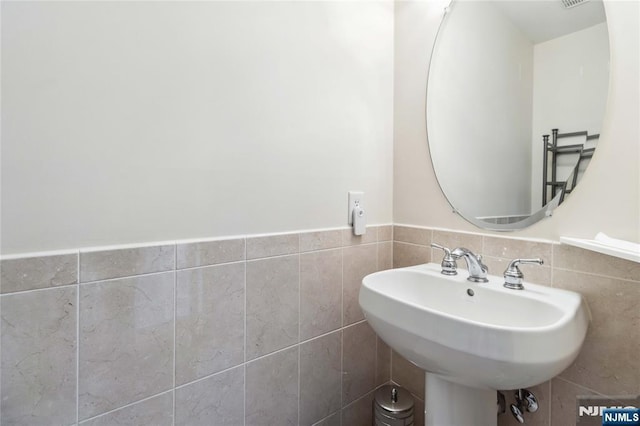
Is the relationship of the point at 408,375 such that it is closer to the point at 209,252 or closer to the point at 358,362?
the point at 358,362

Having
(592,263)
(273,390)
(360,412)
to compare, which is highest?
(592,263)

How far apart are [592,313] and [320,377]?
85 cm

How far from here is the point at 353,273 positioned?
1200 millimetres

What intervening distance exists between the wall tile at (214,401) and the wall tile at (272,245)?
13.5 inches

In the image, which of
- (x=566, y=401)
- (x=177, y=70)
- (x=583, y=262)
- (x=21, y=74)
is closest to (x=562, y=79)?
(x=583, y=262)

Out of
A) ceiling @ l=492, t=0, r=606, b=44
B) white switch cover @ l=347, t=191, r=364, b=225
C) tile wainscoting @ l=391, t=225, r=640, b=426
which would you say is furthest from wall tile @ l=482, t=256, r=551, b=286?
ceiling @ l=492, t=0, r=606, b=44

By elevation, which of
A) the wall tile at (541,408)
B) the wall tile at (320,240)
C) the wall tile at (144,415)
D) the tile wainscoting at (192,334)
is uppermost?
the wall tile at (320,240)

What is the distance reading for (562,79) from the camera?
92 centimetres

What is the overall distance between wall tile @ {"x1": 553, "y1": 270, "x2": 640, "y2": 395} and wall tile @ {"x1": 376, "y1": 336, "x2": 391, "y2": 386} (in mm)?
635

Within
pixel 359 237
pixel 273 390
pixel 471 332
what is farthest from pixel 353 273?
pixel 471 332

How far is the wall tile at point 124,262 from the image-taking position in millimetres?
687

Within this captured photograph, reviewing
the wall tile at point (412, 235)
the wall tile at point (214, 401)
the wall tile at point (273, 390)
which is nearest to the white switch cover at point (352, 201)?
the wall tile at point (412, 235)

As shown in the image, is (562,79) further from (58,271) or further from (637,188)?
(58,271)

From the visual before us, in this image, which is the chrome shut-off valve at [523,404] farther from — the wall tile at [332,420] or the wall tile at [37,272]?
the wall tile at [37,272]
